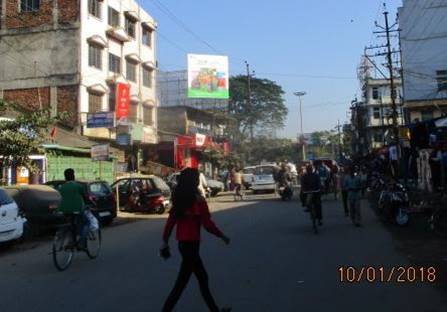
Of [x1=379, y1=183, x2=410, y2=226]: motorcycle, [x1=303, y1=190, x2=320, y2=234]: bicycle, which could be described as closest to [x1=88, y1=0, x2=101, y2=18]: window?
[x1=303, y1=190, x2=320, y2=234]: bicycle

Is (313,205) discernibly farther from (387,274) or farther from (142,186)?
(142,186)

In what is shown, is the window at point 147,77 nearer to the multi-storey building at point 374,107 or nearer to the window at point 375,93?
→ the multi-storey building at point 374,107

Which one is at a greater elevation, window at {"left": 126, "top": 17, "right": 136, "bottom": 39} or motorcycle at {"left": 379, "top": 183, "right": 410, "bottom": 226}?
window at {"left": 126, "top": 17, "right": 136, "bottom": 39}

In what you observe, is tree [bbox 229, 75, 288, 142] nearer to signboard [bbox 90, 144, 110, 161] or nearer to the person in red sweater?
signboard [bbox 90, 144, 110, 161]

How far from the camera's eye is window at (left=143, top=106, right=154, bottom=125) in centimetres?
4281

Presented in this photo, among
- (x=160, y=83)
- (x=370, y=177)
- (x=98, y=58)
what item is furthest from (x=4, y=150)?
(x=160, y=83)

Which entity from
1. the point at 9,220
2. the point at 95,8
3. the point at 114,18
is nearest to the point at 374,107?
the point at 114,18

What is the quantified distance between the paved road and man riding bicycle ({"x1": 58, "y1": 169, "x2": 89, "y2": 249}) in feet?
1.95

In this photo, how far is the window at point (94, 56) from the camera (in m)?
34.1

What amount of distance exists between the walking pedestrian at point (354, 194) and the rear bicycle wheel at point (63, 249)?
308 inches

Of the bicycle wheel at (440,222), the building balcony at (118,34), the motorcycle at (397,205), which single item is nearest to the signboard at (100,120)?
the building balcony at (118,34)

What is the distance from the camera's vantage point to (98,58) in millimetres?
35188

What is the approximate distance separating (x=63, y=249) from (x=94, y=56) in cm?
2606

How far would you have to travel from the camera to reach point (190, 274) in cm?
634
